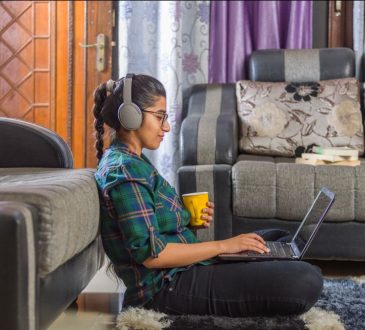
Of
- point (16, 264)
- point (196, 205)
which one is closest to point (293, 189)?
point (196, 205)

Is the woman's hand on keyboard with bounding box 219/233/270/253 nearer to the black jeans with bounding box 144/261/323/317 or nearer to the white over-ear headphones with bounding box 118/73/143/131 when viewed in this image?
the black jeans with bounding box 144/261/323/317

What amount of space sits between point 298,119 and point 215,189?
765 millimetres

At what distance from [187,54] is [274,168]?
1338 mm

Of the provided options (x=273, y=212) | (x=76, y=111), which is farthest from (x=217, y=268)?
(x=76, y=111)

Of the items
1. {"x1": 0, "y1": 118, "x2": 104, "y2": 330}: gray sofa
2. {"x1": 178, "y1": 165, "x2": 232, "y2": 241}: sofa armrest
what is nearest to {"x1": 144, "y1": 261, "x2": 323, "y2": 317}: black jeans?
{"x1": 0, "y1": 118, "x2": 104, "y2": 330}: gray sofa

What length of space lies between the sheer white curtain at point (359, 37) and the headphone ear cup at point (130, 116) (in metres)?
2.17

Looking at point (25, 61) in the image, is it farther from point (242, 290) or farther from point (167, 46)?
point (242, 290)

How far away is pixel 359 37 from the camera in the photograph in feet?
11.1

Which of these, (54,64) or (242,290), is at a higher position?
(54,64)

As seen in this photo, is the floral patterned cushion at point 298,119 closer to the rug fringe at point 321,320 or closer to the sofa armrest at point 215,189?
the sofa armrest at point 215,189

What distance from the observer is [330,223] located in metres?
2.27

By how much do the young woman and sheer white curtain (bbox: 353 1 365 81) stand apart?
205 cm

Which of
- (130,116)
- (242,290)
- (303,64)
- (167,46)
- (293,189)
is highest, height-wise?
(167,46)

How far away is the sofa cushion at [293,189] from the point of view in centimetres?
225
